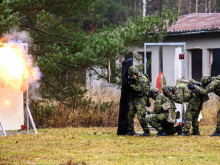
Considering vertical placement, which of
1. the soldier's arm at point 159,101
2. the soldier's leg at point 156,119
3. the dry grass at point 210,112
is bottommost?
the dry grass at point 210,112

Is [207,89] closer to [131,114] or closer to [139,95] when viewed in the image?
[139,95]

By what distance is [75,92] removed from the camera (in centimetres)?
1964

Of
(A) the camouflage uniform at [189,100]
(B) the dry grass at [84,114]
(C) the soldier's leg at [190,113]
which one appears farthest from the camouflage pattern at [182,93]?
(B) the dry grass at [84,114]

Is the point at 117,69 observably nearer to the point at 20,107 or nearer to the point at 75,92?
the point at 75,92

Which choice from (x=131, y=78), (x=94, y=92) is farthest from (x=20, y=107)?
(x=94, y=92)

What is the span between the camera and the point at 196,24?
28203 mm

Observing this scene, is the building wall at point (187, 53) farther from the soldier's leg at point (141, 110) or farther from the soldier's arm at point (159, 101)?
the soldier's arm at point (159, 101)

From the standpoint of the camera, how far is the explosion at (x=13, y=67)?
15.2 metres

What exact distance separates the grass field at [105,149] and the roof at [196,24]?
11.4 m

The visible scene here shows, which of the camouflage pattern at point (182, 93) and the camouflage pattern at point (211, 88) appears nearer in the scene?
the camouflage pattern at point (211, 88)

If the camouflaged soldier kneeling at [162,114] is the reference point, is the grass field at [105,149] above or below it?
below

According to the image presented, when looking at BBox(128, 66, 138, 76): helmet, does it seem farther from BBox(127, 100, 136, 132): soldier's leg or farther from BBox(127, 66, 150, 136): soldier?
BBox(127, 100, 136, 132): soldier's leg

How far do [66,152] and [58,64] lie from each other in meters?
7.76

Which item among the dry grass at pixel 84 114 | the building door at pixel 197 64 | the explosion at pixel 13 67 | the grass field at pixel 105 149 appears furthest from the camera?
the building door at pixel 197 64
